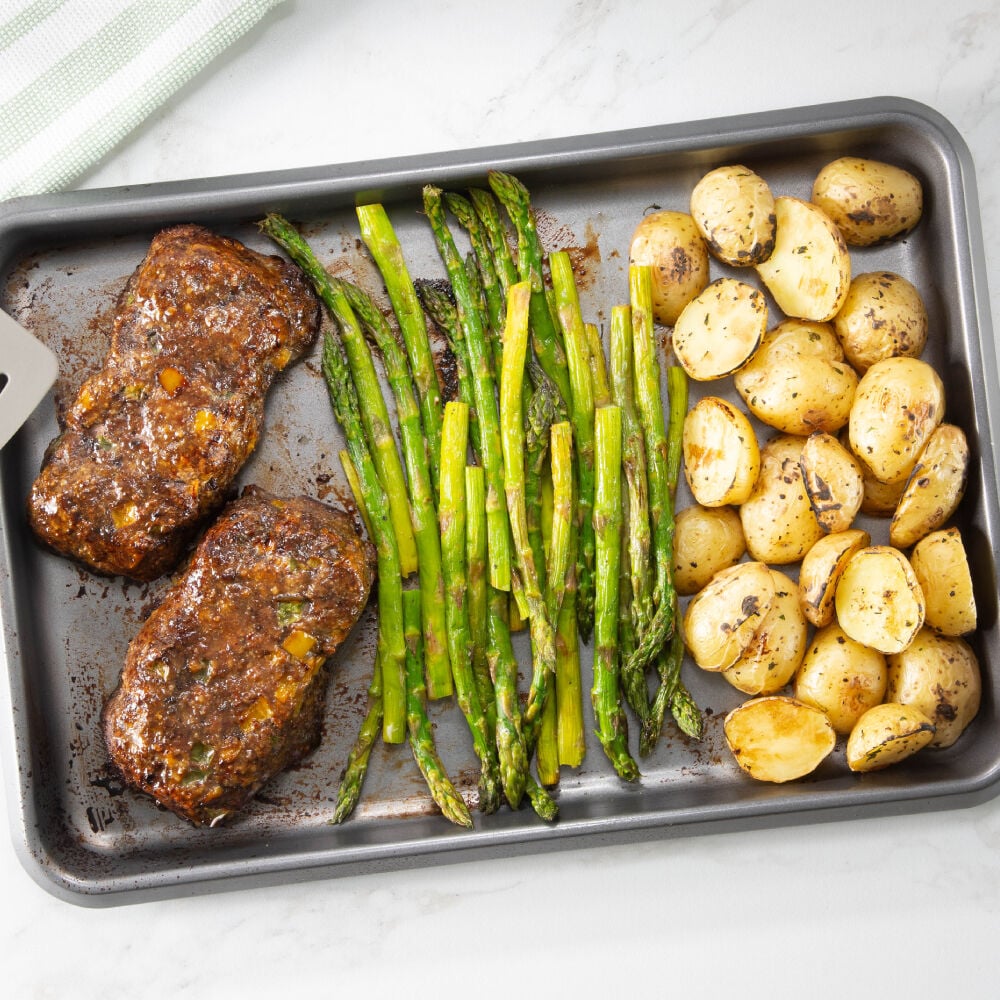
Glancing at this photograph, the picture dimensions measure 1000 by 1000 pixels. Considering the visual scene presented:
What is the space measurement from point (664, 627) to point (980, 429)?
106cm

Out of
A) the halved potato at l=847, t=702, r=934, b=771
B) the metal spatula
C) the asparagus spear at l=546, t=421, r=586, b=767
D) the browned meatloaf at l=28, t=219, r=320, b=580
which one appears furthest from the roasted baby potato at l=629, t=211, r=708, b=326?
the metal spatula

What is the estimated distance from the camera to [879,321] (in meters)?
2.62

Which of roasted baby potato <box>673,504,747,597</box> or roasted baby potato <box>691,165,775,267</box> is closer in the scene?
roasted baby potato <box>691,165,775,267</box>

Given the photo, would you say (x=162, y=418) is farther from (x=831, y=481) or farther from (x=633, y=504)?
(x=831, y=481)

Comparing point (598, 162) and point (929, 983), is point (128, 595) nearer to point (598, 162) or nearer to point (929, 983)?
point (598, 162)

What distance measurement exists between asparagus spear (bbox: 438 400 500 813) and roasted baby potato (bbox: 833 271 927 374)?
1.13 m

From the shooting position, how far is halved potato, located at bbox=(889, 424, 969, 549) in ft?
8.36

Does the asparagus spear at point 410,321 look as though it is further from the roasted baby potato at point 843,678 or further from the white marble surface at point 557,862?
the roasted baby potato at point 843,678

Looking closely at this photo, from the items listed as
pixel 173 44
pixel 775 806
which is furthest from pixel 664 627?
pixel 173 44

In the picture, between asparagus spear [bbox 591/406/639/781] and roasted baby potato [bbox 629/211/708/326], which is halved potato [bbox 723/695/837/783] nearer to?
asparagus spear [bbox 591/406/639/781]

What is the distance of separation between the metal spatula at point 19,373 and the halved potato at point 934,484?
2395 millimetres

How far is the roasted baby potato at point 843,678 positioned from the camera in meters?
2.63

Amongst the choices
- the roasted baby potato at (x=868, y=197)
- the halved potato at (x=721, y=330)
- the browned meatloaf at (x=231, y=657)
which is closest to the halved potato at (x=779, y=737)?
the halved potato at (x=721, y=330)

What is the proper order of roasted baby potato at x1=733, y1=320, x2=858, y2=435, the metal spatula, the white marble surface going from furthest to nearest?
the white marble surface
roasted baby potato at x1=733, y1=320, x2=858, y2=435
the metal spatula
